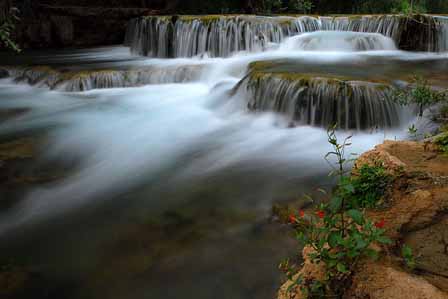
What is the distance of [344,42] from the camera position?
34.0ft

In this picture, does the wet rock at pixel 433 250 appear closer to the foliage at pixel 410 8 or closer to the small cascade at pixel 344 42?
the foliage at pixel 410 8

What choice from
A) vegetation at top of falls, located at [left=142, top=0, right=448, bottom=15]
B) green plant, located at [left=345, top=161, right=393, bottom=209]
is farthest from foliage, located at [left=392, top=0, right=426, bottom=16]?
green plant, located at [left=345, top=161, right=393, bottom=209]

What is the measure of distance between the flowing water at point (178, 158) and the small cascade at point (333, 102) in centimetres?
2

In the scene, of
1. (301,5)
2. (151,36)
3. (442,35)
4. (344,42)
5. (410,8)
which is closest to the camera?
(410,8)

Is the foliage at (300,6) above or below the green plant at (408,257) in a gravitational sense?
above

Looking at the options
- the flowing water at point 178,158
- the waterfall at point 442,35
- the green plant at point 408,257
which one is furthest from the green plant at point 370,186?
the waterfall at point 442,35

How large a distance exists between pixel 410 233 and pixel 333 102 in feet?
14.9

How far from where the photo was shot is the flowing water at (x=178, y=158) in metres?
3.31

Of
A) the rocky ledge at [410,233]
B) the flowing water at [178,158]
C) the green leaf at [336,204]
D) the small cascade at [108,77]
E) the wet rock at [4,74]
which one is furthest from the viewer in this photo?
the wet rock at [4,74]

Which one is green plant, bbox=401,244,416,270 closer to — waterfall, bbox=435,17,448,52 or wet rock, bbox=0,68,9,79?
waterfall, bbox=435,17,448,52

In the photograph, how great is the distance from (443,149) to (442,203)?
71cm

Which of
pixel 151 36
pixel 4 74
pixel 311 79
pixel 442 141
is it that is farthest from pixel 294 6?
pixel 442 141

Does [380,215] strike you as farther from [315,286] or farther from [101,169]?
[101,169]

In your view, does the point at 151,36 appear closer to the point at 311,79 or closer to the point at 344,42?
the point at 344,42
